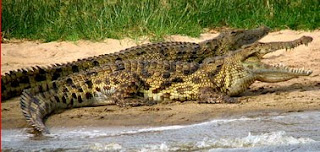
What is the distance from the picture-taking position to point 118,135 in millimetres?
Answer: 7758

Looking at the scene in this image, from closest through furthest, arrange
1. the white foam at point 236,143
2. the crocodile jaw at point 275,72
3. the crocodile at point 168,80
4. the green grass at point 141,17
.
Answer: the white foam at point 236,143
the crocodile jaw at point 275,72
the crocodile at point 168,80
the green grass at point 141,17

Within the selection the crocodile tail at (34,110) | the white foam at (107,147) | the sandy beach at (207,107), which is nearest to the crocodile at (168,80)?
the sandy beach at (207,107)

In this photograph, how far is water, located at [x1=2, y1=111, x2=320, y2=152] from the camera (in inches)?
282

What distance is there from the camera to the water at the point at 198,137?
7168 millimetres

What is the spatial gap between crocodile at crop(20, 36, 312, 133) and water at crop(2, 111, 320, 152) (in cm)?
97

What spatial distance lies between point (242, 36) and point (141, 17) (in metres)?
1.33

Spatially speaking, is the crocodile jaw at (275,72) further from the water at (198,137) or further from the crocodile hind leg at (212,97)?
the water at (198,137)

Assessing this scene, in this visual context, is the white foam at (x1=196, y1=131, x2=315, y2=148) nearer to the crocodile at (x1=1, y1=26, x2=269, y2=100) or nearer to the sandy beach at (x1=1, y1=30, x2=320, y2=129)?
the sandy beach at (x1=1, y1=30, x2=320, y2=129)

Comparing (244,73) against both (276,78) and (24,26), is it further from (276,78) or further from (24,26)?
(24,26)

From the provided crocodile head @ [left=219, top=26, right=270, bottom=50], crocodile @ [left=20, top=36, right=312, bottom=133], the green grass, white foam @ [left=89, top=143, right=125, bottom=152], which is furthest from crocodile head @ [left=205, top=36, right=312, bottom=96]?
the green grass

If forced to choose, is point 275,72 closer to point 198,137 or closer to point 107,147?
point 198,137

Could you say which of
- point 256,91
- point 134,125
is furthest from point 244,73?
point 134,125

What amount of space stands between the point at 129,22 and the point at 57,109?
3058 millimetres

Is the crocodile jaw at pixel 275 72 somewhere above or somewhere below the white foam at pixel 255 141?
above
